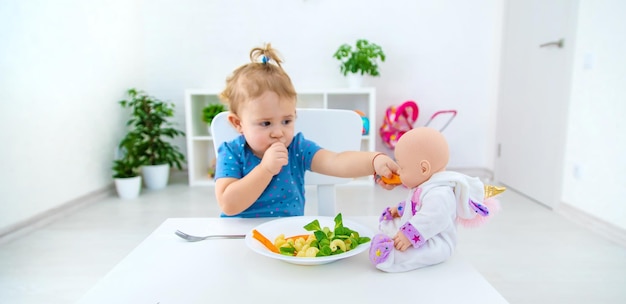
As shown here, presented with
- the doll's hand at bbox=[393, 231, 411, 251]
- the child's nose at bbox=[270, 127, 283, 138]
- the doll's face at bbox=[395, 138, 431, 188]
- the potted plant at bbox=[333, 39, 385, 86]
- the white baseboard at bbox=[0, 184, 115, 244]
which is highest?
the potted plant at bbox=[333, 39, 385, 86]

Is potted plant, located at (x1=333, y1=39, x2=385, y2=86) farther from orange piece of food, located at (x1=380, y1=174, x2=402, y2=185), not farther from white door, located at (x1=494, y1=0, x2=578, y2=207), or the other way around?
orange piece of food, located at (x1=380, y1=174, x2=402, y2=185)

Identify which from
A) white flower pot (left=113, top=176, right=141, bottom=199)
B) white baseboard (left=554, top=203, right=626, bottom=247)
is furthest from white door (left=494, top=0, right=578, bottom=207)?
white flower pot (left=113, top=176, right=141, bottom=199)

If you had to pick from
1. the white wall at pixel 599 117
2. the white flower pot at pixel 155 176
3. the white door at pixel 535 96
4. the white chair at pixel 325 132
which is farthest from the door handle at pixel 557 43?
the white flower pot at pixel 155 176

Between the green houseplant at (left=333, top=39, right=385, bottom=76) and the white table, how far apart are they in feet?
9.01

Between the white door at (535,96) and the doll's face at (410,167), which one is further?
the white door at (535,96)

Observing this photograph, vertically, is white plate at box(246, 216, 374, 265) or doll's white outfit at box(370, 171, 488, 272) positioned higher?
doll's white outfit at box(370, 171, 488, 272)

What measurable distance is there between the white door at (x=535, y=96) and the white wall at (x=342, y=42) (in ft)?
0.91

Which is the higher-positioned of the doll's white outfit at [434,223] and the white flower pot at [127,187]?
the doll's white outfit at [434,223]

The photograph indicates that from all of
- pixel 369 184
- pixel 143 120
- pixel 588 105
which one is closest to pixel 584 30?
pixel 588 105

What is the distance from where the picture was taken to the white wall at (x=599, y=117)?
2053mm

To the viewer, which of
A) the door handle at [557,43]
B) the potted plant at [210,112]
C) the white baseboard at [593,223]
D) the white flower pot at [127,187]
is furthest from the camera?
the potted plant at [210,112]

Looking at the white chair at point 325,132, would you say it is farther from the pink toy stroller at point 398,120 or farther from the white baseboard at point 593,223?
the pink toy stroller at point 398,120

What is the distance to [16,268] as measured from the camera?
175 cm

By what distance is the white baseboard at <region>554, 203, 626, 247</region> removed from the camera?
201 cm
